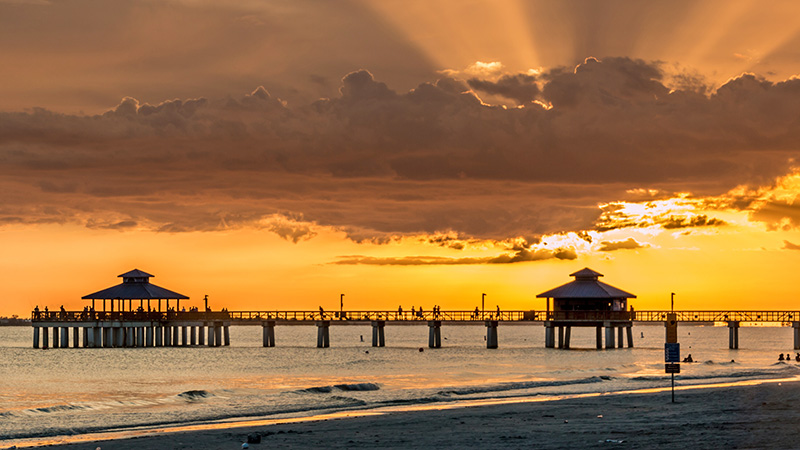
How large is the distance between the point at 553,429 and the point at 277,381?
3830 centimetres

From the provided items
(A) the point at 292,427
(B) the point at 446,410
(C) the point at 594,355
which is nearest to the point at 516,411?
(B) the point at 446,410

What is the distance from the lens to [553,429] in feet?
90.4

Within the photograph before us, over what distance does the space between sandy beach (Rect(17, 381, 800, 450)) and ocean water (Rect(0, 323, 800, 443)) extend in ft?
22.6

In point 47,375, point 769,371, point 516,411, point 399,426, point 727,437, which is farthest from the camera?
point 47,375

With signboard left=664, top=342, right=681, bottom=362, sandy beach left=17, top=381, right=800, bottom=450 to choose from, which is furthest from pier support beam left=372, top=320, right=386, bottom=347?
signboard left=664, top=342, right=681, bottom=362

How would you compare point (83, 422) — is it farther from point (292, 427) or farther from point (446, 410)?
point (446, 410)

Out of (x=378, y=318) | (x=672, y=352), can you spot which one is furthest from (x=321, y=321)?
(x=672, y=352)

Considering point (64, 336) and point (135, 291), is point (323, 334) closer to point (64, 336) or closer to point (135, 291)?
point (135, 291)

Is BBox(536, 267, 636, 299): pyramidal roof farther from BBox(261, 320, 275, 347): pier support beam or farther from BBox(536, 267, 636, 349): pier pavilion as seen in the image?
BBox(261, 320, 275, 347): pier support beam

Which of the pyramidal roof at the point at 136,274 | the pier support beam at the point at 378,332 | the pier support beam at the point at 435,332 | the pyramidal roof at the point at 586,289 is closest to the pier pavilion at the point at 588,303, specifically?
the pyramidal roof at the point at 586,289

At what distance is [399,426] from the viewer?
99.1 feet

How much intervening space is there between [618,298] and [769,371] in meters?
36.8

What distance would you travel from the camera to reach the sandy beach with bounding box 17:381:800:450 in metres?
24.3

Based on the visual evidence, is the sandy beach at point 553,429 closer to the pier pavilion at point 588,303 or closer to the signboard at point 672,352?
the signboard at point 672,352
